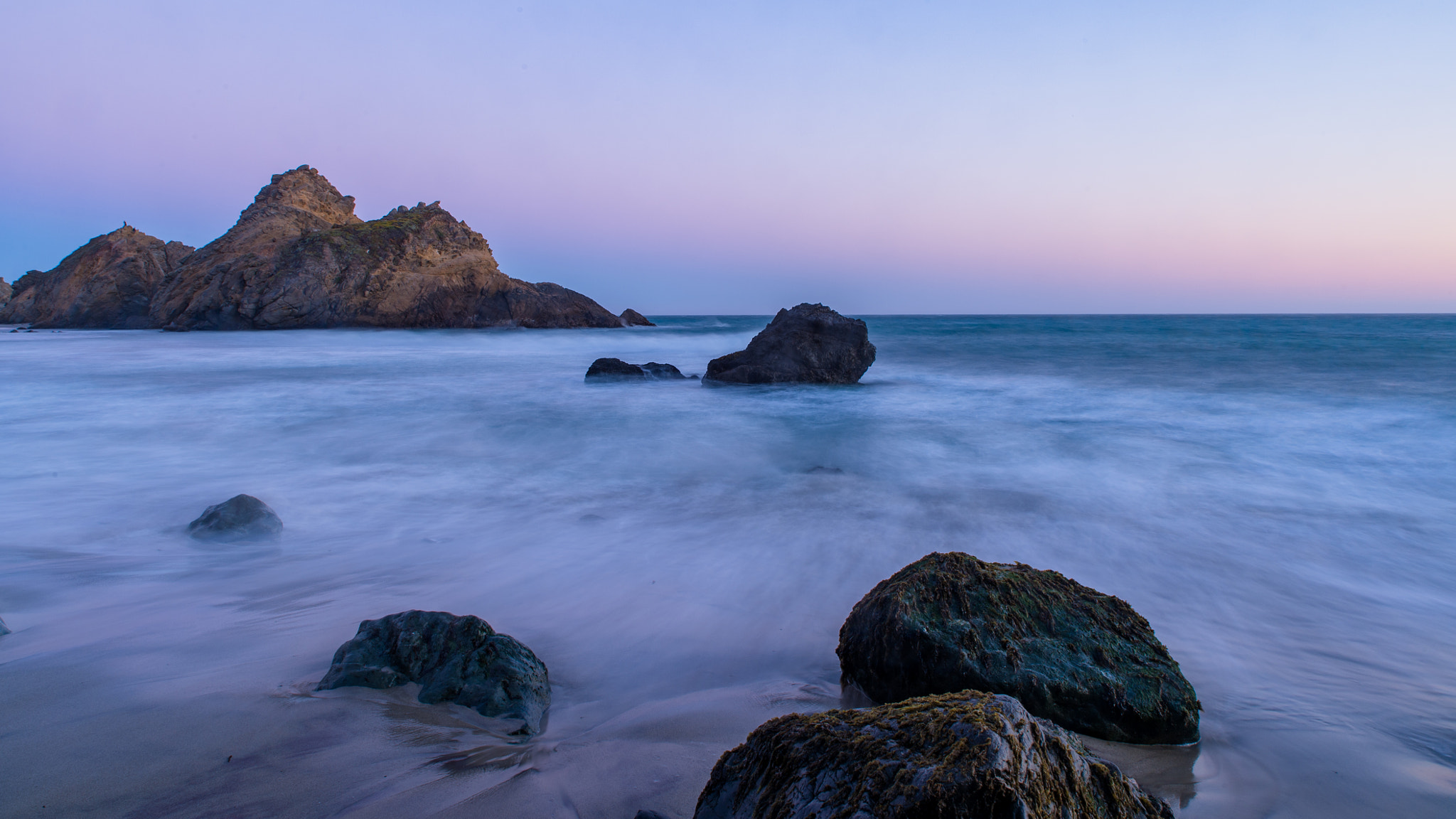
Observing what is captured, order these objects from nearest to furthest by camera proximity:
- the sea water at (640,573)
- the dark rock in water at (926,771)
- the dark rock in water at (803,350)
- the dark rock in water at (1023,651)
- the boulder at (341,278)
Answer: the dark rock in water at (926,771) → the sea water at (640,573) → the dark rock in water at (1023,651) → the dark rock in water at (803,350) → the boulder at (341,278)

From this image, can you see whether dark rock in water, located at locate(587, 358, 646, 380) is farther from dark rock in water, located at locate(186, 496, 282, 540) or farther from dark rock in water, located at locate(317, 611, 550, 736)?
dark rock in water, located at locate(317, 611, 550, 736)

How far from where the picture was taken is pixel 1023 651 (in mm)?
2348

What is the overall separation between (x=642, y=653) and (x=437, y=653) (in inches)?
34.0

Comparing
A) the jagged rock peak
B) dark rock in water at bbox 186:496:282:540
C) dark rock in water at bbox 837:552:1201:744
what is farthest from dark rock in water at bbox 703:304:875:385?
the jagged rock peak

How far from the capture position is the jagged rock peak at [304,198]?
3431 cm

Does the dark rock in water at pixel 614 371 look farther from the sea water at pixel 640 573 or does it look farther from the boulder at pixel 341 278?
the boulder at pixel 341 278

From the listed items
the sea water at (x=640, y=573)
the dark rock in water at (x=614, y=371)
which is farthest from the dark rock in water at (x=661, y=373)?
the sea water at (x=640, y=573)

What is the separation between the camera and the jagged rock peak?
34312 millimetres

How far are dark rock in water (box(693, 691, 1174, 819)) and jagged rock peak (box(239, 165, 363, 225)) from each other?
131ft

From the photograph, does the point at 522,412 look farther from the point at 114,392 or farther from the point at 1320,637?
the point at 1320,637

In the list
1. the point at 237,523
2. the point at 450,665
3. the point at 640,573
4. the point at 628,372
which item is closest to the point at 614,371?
the point at 628,372

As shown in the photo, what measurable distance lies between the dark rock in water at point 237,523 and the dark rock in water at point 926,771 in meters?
3.97

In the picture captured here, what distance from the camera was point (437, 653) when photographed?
2455 millimetres

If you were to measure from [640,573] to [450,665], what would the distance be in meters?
1.66
